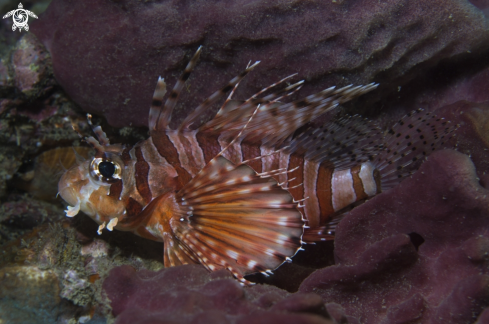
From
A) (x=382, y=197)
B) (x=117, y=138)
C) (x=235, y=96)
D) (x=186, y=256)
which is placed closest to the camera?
(x=382, y=197)

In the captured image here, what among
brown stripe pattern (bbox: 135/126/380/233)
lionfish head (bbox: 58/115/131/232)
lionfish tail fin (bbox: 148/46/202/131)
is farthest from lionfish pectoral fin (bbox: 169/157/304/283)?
lionfish tail fin (bbox: 148/46/202/131)

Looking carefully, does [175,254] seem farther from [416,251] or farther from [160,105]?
[416,251]

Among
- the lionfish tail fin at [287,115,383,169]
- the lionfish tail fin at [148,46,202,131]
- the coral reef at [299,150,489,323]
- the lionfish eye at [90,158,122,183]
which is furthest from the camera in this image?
the lionfish tail fin at [287,115,383,169]

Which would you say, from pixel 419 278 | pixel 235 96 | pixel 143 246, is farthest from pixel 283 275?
pixel 235 96

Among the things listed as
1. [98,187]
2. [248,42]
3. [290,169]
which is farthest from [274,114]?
[98,187]

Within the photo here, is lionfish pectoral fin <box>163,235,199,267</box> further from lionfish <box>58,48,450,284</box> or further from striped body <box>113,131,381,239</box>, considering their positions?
striped body <box>113,131,381,239</box>

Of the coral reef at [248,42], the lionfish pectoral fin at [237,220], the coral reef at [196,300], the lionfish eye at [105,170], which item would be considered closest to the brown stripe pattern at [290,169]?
the lionfish eye at [105,170]

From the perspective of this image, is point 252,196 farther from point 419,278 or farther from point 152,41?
point 152,41
